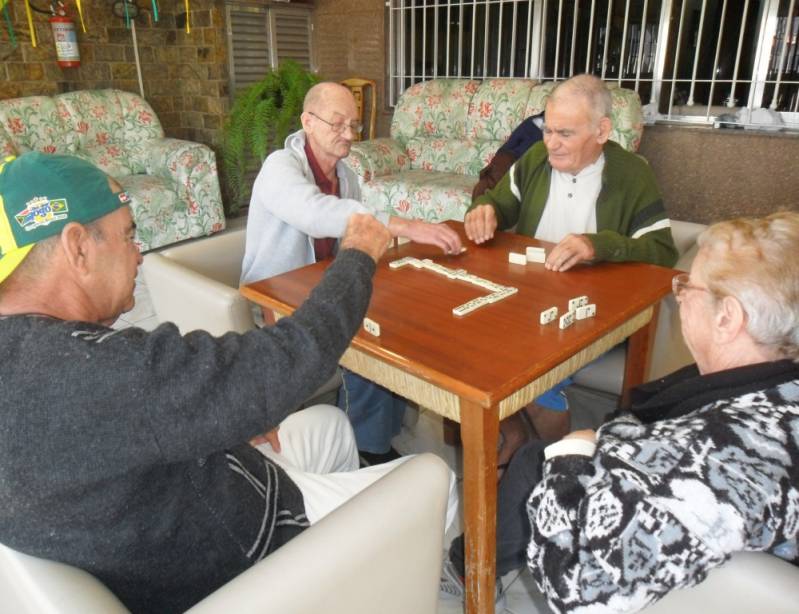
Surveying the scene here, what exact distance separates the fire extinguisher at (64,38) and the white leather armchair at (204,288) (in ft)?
11.0

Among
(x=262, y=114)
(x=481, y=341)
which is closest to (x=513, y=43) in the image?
(x=262, y=114)

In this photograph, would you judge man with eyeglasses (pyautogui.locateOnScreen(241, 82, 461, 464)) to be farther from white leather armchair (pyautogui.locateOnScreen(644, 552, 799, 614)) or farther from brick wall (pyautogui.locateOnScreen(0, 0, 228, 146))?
brick wall (pyautogui.locateOnScreen(0, 0, 228, 146))

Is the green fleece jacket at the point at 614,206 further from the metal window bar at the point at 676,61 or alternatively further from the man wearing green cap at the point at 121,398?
the metal window bar at the point at 676,61

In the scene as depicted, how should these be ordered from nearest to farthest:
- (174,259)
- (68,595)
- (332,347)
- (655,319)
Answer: (68,595) → (332,347) → (655,319) → (174,259)

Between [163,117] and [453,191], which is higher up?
[163,117]

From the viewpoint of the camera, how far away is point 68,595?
0.67 meters

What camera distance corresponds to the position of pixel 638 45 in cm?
406

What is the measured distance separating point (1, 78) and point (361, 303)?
15.0 feet

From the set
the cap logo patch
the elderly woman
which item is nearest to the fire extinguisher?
the cap logo patch

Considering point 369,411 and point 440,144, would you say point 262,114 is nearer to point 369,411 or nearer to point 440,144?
point 440,144

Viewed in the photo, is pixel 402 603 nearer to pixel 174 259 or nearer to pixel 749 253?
pixel 749 253

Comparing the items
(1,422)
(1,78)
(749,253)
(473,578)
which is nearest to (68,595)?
(1,422)

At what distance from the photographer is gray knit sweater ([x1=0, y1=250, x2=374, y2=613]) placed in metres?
0.68

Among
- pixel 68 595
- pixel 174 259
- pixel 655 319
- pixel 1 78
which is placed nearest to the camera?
pixel 68 595
